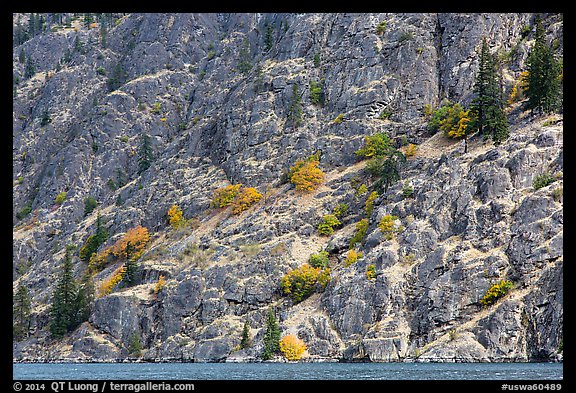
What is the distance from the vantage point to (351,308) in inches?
4035

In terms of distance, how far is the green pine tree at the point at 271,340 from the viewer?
101 metres

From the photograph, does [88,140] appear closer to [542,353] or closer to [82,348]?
[82,348]

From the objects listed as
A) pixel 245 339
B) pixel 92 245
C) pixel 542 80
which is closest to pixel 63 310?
pixel 92 245

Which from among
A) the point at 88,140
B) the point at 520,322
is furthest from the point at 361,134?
the point at 88,140

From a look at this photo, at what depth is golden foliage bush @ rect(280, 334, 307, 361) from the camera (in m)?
100

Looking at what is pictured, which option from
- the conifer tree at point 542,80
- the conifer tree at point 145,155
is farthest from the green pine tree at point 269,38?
the conifer tree at point 542,80

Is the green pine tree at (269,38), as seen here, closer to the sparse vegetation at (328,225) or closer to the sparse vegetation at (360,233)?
the sparse vegetation at (328,225)

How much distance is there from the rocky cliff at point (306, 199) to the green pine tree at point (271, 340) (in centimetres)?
247

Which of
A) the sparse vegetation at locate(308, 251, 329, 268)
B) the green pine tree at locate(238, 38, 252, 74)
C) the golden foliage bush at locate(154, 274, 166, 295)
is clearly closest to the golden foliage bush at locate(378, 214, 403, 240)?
the sparse vegetation at locate(308, 251, 329, 268)

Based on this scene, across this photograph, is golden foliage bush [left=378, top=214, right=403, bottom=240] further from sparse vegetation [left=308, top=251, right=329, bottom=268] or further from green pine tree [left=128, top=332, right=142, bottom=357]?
green pine tree [left=128, top=332, right=142, bottom=357]

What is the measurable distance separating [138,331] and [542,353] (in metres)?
59.7

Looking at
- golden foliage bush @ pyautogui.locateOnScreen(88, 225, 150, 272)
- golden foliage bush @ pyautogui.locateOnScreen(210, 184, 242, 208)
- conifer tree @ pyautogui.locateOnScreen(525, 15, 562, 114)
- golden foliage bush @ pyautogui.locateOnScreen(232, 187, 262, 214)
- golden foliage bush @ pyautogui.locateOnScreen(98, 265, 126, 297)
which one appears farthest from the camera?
golden foliage bush @ pyautogui.locateOnScreen(88, 225, 150, 272)

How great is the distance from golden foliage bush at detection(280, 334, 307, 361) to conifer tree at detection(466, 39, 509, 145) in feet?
137

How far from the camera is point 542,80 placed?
115750mm
